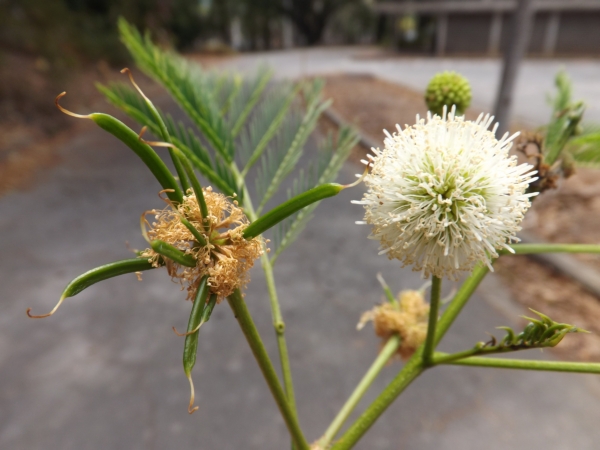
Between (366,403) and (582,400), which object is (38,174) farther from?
(582,400)

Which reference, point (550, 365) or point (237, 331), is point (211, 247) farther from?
point (237, 331)

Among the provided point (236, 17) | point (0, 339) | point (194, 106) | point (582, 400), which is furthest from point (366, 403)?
point (236, 17)

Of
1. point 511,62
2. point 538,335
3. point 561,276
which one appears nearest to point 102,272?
point 538,335

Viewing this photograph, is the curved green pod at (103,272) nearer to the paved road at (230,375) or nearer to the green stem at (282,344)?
the green stem at (282,344)

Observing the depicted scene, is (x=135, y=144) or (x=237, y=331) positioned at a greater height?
(x=135, y=144)

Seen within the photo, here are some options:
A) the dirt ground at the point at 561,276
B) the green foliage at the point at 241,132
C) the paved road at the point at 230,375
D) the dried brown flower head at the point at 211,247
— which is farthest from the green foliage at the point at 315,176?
the paved road at the point at 230,375

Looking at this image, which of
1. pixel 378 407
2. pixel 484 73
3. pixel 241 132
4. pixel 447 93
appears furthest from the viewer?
pixel 484 73
